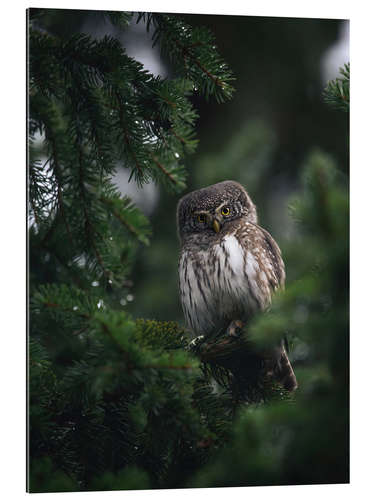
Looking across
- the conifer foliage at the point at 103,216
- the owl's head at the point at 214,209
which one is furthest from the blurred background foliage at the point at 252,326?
the owl's head at the point at 214,209

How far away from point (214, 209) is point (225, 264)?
13.0 inches

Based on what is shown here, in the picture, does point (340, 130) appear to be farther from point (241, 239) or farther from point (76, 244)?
point (76, 244)

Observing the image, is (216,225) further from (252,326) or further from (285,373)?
(252,326)

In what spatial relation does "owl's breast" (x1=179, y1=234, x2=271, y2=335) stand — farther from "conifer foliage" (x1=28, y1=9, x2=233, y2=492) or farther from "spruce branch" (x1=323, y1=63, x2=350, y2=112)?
"spruce branch" (x1=323, y1=63, x2=350, y2=112)

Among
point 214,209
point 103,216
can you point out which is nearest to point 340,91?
point 214,209

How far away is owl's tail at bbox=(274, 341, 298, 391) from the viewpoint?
2.55m

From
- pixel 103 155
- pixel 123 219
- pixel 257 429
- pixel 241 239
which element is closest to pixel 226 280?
pixel 241 239

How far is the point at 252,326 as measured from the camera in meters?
2.08

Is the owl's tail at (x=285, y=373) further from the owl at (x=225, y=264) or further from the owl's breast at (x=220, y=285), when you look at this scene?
the owl's breast at (x=220, y=285)

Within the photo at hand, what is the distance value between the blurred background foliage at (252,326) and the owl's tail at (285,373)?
0.07 meters

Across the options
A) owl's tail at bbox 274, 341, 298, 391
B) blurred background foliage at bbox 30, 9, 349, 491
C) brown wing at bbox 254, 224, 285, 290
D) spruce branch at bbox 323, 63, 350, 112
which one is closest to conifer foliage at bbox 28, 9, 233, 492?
blurred background foliage at bbox 30, 9, 349, 491

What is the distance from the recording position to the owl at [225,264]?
2680mm

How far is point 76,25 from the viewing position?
2455 mm
